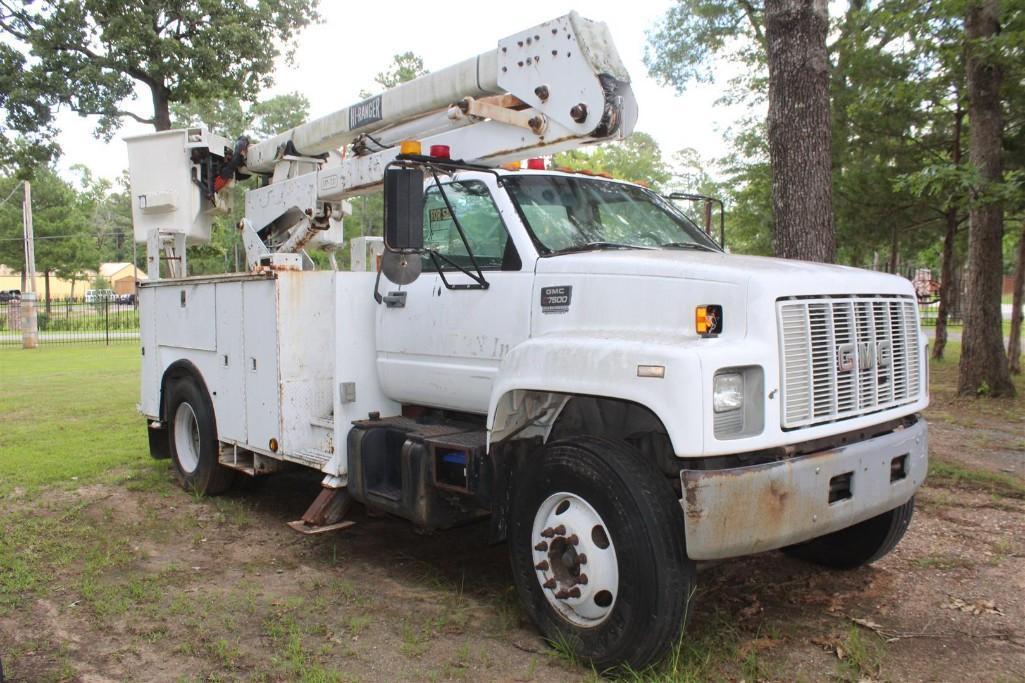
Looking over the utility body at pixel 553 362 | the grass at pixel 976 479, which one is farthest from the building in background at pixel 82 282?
the grass at pixel 976 479

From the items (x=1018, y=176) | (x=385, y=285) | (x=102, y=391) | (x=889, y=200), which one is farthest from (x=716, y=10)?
(x=385, y=285)

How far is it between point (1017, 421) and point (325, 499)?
331 inches

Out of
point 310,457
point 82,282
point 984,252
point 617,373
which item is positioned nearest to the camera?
point 617,373

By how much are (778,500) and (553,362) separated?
1.12m

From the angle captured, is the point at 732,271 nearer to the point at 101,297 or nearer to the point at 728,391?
the point at 728,391

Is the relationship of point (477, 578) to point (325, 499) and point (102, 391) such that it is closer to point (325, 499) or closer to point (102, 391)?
point (325, 499)

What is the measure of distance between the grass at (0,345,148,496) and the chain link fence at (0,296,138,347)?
1185cm

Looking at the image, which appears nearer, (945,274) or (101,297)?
(945,274)

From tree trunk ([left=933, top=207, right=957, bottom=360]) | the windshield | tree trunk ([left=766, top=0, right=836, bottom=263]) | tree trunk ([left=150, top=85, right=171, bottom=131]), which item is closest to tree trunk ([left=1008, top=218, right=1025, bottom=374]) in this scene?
tree trunk ([left=933, top=207, right=957, bottom=360])

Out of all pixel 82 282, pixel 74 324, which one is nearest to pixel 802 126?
pixel 74 324

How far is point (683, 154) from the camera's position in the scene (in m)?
52.2

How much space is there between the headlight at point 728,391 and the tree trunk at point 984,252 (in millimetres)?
9454

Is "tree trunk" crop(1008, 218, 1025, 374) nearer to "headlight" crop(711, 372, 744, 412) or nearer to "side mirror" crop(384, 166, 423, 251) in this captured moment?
"headlight" crop(711, 372, 744, 412)

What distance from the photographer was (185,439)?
7.07 meters
